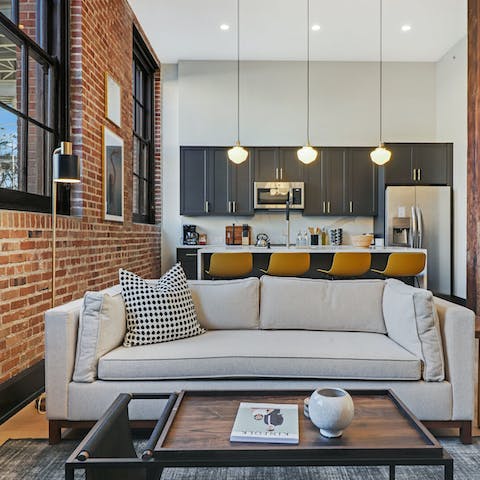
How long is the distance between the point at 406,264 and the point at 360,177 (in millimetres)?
2243

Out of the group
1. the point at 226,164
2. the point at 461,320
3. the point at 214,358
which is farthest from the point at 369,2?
the point at 214,358

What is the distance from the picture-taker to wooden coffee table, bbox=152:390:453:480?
54.2 inches

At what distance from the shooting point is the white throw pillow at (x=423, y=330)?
2363 mm

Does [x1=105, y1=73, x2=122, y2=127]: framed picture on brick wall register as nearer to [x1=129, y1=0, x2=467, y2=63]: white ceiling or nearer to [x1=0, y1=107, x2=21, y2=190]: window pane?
[x1=129, y1=0, x2=467, y2=63]: white ceiling

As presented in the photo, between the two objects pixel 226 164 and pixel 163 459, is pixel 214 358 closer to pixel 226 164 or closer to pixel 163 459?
pixel 163 459

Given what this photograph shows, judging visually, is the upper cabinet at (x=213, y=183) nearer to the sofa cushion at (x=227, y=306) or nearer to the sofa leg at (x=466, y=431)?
the sofa cushion at (x=227, y=306)

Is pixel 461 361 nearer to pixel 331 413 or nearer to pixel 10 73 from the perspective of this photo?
pixel 331 413

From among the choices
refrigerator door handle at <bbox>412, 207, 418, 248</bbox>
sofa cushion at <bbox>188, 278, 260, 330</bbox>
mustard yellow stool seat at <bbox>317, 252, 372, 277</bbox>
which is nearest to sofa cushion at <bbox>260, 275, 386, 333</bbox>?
sofa cushion at <bbox>188, 278, 260, 330</bbox>

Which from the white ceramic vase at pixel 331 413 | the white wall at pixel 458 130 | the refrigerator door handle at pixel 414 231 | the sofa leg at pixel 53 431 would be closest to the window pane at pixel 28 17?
the sofa leg at pixel 53 431

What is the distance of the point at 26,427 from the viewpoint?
2.58 meters

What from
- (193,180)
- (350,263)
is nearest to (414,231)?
(350,263)

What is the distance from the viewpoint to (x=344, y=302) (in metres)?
2.97

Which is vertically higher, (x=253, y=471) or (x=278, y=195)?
(x=278, y=195)

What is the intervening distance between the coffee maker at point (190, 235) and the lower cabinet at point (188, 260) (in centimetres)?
43
